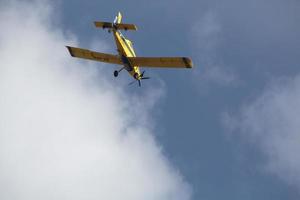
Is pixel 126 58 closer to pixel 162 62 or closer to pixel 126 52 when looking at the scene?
pixel 126 52

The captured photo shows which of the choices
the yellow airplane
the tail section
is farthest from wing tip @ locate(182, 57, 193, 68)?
the tail section

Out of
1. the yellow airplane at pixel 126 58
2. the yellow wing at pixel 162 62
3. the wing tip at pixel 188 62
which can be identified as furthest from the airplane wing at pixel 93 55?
the wing tip at pixel 188 62

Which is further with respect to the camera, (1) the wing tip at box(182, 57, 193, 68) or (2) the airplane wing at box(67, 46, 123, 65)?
(2) the airplane wing at box(67, 46, 123, 65)

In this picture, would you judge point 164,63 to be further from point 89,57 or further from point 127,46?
point 89,57

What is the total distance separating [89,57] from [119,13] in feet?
16.5

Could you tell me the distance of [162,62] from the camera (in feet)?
178

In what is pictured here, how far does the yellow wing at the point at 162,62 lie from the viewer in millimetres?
53081

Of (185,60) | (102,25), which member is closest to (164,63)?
(185,60)

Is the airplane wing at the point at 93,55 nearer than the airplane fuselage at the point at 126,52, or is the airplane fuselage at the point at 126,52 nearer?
the airplane fuselage at the point at 126,52

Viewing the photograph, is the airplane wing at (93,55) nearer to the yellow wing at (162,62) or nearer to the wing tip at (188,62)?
the yellow wing at (162,62)

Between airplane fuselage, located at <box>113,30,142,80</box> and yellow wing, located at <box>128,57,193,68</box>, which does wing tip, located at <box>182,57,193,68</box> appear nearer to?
yellow wing, located at <box>128,57,193,68</box>

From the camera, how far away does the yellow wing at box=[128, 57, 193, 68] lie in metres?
53.1

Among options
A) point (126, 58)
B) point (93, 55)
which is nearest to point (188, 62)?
point (126, 58)

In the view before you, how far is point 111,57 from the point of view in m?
55.8
